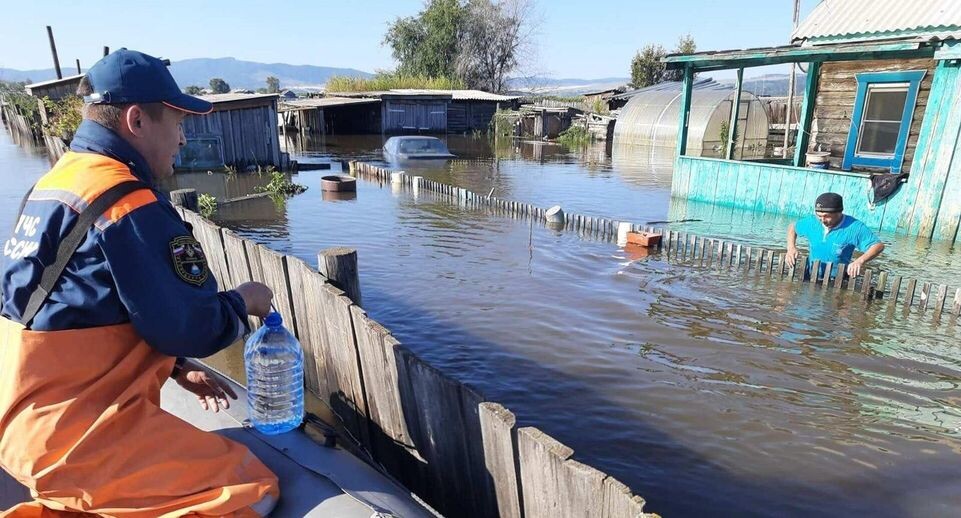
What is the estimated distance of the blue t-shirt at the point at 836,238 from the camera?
7383 mm

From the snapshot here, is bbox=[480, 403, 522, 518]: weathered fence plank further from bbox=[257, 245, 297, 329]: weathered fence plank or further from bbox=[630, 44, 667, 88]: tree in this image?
bbox=[630, 44, 667, 88]: tree

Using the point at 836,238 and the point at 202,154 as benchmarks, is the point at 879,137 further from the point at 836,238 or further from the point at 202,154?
the point at 202,154

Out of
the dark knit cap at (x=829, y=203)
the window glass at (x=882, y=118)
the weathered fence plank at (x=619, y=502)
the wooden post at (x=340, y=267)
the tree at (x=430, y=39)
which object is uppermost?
the tree at (x=430, y=39)

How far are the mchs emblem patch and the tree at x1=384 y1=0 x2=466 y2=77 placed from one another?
55931 mm

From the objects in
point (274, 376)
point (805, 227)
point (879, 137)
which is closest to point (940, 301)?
point (805, 227)

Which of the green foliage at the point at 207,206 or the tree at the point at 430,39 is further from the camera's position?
the tree at the point at 430,39

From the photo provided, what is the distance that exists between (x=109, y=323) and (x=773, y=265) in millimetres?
8786

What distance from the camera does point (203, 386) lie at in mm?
2883

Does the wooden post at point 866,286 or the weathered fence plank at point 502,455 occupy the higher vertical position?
the weathered fence plank at point 502,455

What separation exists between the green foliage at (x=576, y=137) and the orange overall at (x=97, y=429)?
33437mm

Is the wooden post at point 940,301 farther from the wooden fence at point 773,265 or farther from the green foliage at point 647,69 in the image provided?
the green foliage at point 647,69

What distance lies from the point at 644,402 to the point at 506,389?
4.21 feet

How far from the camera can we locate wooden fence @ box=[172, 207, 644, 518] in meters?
2.38

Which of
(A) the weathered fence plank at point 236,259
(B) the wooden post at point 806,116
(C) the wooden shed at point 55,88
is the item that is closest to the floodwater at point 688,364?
(A) the weathered fence plank at point 236,259
